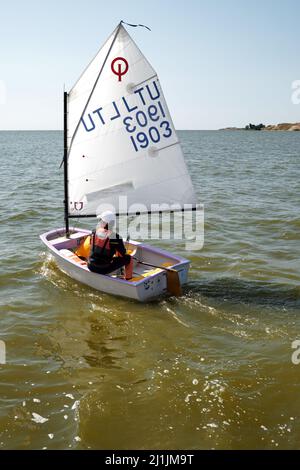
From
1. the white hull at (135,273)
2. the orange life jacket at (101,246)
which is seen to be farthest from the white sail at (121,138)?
the orange life jacket at (101,246)

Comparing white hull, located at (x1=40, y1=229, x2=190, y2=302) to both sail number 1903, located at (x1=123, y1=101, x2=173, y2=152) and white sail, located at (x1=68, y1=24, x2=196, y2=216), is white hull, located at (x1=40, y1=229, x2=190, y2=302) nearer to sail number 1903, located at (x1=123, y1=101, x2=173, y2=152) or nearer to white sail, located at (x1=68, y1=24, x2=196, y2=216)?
white sail, located at (x1=68, y1=24, x2=196, y2=216)

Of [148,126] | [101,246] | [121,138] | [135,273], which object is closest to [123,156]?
[121,138]

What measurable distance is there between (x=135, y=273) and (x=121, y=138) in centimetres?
310

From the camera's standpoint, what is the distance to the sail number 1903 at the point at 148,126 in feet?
31.2

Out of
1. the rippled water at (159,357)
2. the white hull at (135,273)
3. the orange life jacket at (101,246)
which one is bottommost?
the rippled water at (159,357)

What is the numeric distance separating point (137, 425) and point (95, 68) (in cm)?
714

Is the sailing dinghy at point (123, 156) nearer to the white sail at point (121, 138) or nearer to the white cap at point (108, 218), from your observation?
the white sail at point (121, 138)

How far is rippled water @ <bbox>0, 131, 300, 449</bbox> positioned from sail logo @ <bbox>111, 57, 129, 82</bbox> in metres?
4.81

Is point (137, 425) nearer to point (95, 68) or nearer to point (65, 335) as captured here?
point (65, 335)

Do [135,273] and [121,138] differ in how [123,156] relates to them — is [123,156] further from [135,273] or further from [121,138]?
[135,273]

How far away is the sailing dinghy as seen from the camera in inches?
357

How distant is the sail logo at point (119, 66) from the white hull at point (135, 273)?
12.7 feet

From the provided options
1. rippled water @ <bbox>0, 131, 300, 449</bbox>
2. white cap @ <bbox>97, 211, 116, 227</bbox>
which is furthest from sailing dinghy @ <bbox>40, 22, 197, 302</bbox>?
white cap @ <bbox>97, 211, 116, 227</bbox>

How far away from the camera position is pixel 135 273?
389 inches
